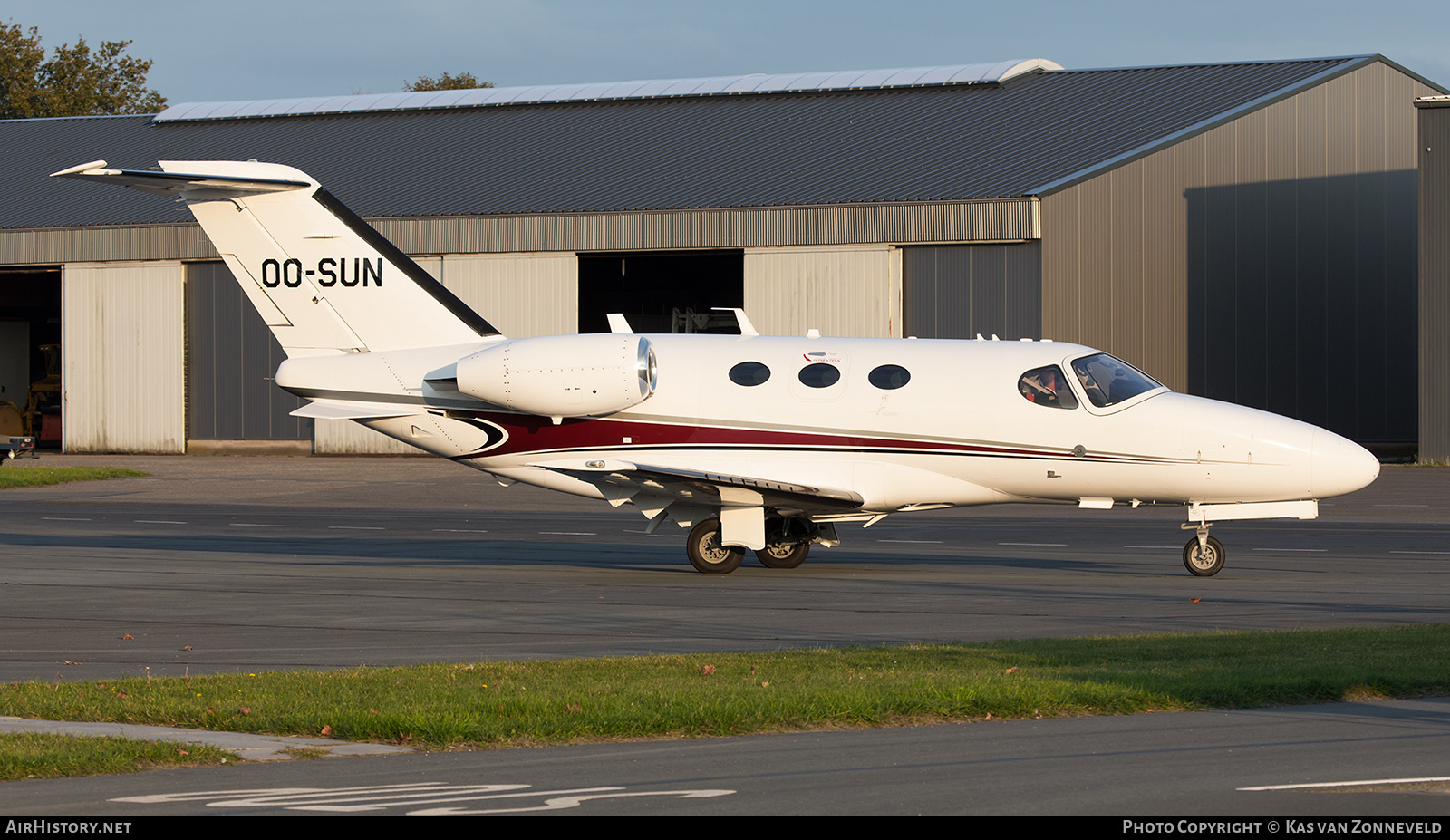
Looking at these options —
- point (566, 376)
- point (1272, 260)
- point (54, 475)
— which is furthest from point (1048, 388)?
point (54, 475)

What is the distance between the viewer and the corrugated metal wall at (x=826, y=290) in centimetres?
4053

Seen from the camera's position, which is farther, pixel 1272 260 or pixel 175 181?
pixel 1272 260

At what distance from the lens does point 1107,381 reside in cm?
1931

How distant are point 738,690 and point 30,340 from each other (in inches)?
2373

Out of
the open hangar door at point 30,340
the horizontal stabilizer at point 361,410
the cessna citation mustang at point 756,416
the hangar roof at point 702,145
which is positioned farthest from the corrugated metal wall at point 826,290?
the open hangar door at point 30,340

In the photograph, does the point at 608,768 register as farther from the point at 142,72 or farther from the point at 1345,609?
the point at 142,72

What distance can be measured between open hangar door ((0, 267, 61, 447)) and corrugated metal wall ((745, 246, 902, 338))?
28934 mm

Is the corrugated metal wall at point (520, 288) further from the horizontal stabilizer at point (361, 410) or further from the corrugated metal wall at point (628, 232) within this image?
the horizontal stabilizer at point (361, 410)

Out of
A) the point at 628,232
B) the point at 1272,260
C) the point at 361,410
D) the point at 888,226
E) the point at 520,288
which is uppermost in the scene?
the point at 628,232

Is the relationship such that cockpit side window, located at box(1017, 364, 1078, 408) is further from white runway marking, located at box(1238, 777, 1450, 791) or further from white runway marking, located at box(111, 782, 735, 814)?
white runway marking, located at box(111, 782, 735, 814)

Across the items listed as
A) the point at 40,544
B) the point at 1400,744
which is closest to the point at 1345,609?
the point at 1400,744

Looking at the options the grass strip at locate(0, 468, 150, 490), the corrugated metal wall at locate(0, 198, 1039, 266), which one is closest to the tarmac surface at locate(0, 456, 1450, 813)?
the grass strip at locate(0, 468, 150, 490)

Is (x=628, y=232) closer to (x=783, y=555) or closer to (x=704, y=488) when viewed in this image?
(x=783, y=555)

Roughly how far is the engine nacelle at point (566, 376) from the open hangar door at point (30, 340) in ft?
140
